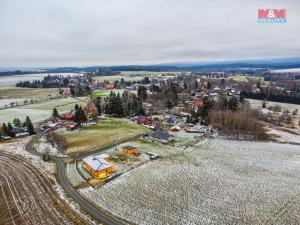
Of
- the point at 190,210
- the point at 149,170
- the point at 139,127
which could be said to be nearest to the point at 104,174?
the point at 149,170

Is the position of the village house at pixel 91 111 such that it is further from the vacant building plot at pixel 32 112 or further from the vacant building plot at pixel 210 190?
the vacant building plot at pixel 210 190

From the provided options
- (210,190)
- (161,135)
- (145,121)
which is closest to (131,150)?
(161,135)

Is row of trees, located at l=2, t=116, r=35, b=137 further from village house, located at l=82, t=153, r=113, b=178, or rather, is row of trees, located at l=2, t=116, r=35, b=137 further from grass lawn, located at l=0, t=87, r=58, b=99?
grass lawn, located at l=0, t=87, r=58, b=99

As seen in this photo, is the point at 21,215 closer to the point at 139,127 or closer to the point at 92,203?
the point at 92,203

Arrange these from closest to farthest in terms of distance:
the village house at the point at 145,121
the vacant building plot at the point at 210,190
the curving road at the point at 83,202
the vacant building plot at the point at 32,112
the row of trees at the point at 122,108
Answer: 1. the curving road at the point at 83,202
2. the vacant building plot at the point at 210,190
3. the village house at the point at 145,121
4. the row of trees at the point at 122,108
5. the vacant building plot at the point at 32,112

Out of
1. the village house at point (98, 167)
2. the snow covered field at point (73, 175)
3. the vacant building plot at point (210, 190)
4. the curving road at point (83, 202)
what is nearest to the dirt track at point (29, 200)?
the curving road at point (83, 202)

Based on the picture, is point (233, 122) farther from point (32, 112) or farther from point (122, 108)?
point (32, 112)

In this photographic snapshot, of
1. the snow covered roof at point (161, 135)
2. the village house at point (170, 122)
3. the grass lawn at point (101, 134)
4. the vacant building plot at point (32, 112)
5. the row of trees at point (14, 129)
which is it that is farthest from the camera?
the vacant building plot at point (32, 112)
